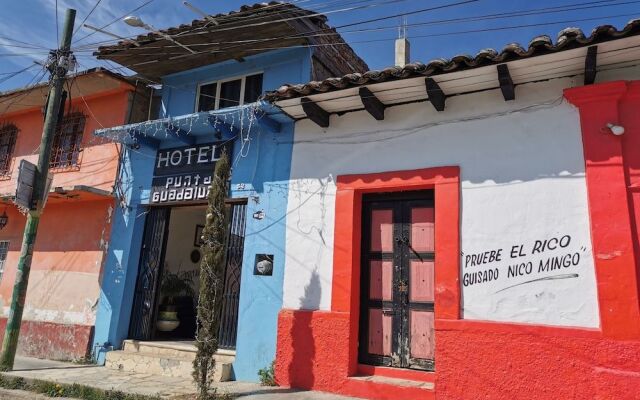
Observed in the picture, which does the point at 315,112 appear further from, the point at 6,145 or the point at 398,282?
the point at 6,145

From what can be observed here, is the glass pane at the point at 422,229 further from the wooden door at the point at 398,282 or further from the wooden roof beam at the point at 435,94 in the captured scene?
the wooden roof beam at the point at 435,94

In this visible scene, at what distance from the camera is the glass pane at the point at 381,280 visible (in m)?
6.24

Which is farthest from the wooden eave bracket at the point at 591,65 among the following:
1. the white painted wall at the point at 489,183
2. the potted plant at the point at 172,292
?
the potted plant at the point at 172,292

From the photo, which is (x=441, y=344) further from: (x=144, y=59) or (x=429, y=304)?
(x=144, y=59)

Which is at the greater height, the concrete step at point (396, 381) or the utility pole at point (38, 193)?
the utility pole at point (38, 193)

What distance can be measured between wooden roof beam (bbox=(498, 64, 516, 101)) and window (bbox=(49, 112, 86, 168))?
8399 mm

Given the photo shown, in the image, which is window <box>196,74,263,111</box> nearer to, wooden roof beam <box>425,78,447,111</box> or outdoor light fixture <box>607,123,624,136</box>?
wooden roof beam <box>425,78,447,111</box>

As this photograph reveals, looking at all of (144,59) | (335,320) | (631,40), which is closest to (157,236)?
(144,59)

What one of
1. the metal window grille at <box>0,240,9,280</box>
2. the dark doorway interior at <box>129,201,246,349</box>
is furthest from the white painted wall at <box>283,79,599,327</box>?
the metal window grille at <box>0,240,9,280</box>

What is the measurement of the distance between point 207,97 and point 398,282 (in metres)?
5.17

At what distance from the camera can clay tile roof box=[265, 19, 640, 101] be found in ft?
15.2

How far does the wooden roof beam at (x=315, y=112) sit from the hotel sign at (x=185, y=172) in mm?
1766

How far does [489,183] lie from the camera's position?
5.64 metres

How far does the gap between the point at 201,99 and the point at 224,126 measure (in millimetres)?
1648
